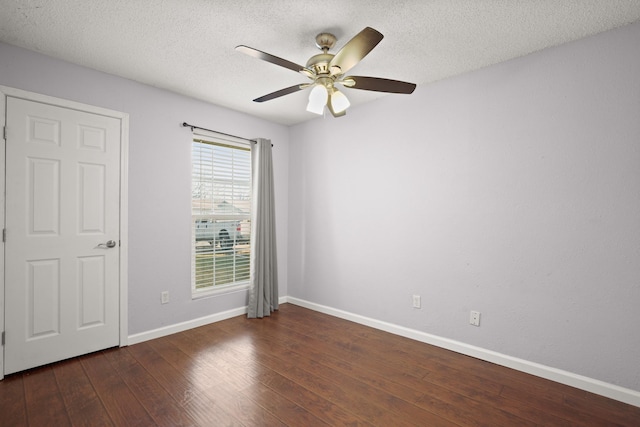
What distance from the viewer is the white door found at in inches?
93.1

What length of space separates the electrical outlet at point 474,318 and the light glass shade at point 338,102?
205 cm

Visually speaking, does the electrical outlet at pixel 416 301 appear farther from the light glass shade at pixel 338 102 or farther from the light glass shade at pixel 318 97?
the light glass shade at pixel 318 97

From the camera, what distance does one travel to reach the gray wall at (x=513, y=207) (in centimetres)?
211

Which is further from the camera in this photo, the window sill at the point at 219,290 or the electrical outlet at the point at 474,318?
the window sill at the point at 219,290

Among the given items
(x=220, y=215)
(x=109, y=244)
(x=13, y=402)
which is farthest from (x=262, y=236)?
(x=13, y=402)

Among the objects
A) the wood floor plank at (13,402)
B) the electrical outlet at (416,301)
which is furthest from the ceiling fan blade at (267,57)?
the wood floor plank at (13,402)

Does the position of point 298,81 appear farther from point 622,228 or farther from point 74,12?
point 622,228

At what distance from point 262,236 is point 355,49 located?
2.60m

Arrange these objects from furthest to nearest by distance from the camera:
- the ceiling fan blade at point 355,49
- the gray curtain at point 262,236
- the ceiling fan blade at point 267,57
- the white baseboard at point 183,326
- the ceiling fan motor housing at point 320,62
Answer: the gray curtain at point 262,236, the white baseboard at point 183,326, the ceiling fan motor housing at point 320,62, the ceiling fan blade at point 267,57, the ceiling fan blade at point 355,49

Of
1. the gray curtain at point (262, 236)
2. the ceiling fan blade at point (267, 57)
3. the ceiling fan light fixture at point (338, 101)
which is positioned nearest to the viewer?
the ceiling fan blade at point (267, 57)

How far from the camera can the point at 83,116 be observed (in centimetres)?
267

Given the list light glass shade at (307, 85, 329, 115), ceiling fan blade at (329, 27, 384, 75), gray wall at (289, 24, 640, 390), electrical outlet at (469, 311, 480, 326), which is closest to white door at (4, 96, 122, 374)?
light glass shade at (307, 85, 329, 115)

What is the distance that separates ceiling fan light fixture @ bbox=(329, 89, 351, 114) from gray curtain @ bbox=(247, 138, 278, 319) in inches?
65.4

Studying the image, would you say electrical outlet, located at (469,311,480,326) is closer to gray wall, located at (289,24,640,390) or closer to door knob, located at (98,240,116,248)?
gray wall, located at (289,24,640,390)
